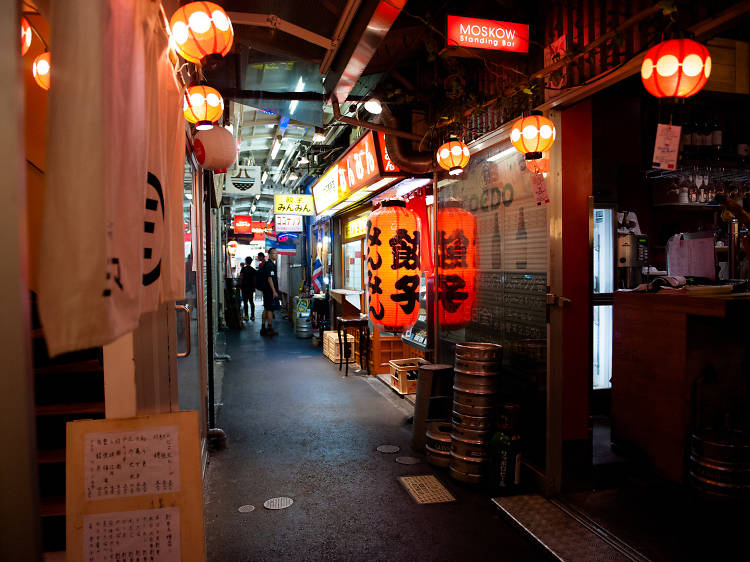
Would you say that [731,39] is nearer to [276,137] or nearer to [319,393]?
[319,393]

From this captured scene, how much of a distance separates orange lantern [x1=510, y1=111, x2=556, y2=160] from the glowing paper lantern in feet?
10.8

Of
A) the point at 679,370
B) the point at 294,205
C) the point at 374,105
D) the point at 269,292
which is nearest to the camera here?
the point at 679,370

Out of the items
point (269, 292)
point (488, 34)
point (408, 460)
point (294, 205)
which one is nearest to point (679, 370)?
point (408, 460)

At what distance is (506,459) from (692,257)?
5.89 metres

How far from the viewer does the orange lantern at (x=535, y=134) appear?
16.1ft

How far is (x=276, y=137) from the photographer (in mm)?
14477

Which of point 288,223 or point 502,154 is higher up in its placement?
point 288,223

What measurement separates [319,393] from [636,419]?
575cm

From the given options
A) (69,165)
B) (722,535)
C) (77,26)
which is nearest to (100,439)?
(69,165)

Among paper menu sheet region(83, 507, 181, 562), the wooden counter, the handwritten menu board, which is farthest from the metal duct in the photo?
paper menu sheet region(83, 507, 181, 562)

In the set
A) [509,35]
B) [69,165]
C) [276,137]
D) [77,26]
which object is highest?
[276,137]

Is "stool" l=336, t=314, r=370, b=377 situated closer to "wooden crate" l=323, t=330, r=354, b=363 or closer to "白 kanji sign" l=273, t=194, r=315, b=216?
"wooden crate" l=323, t=330, r=354, b=363

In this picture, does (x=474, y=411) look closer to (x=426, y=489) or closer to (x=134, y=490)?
(x=426, y=489)

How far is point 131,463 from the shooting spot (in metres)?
2.23
